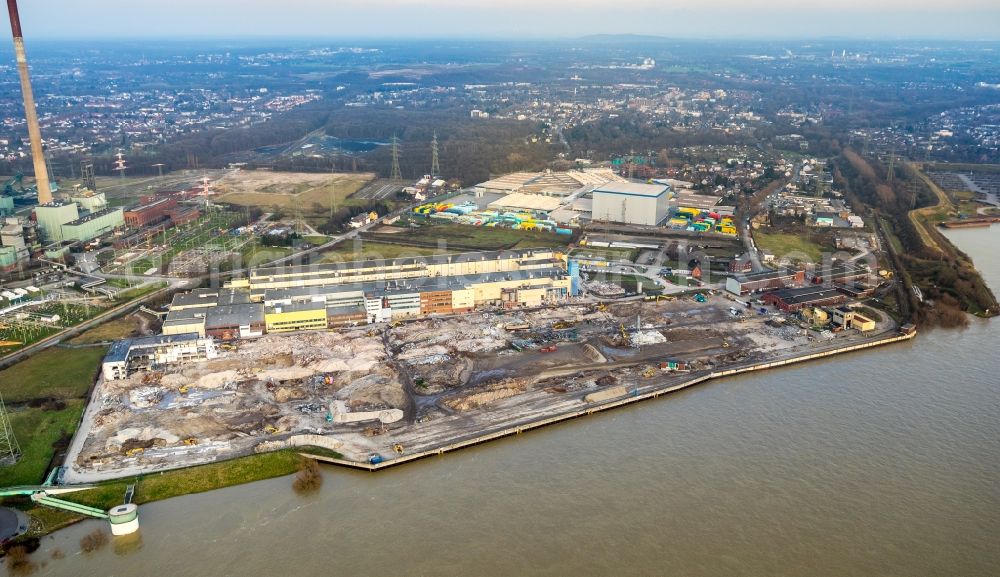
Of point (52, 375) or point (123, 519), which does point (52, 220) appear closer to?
point (52, 375)

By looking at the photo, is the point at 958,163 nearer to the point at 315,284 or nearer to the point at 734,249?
the point at 734,249

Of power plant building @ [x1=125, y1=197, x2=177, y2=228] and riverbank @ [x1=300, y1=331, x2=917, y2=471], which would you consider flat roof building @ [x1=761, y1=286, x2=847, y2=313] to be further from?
power plant building @ [x1=125, y1=197, x2=177, y2=228]

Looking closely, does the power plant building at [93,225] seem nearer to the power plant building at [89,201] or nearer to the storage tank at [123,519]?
the power plant building at [89,201]

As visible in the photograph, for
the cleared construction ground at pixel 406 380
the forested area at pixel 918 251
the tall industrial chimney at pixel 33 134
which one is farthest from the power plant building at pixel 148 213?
the forested area at pixel 918 251

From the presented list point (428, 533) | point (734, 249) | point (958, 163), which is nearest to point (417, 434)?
point (428, 533)

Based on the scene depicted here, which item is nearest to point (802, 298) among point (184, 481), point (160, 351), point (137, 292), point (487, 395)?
point (487, 395)
